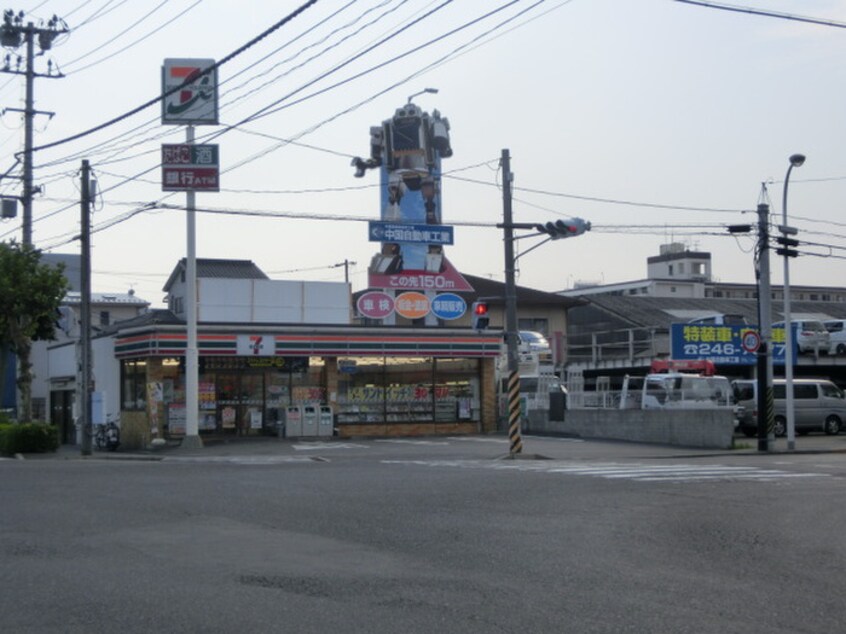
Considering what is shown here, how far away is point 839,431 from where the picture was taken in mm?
41000

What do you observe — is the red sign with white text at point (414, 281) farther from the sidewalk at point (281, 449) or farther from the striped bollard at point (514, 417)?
the striped bollard at point (514, 417)

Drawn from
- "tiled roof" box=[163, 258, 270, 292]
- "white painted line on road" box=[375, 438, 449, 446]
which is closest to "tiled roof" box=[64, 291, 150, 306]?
"tiled roof" box=[163, 258, 270, 292]

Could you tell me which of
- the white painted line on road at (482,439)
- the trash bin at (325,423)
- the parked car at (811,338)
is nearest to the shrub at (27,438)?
the trash bin at (325,423)

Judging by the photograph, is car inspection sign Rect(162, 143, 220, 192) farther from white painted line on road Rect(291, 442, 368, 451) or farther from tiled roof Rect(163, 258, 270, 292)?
tiled roof Rect(163, 258, 270, 292)

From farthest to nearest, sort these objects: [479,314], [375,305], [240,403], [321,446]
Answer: [375,305]
[240,403]
[321,446]
[479,314]

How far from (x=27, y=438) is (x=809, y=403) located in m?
26.7

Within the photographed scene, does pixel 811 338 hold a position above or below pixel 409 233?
below

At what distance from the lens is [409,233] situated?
1683 inches

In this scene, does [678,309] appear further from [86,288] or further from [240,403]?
[86,288]

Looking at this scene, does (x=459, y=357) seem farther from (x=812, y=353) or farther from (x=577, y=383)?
(x=812, y=353)

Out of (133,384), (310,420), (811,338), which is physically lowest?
(310,420)

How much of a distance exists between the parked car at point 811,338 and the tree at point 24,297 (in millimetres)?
31110

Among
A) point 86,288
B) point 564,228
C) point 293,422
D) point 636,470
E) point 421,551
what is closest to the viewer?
point 421,551

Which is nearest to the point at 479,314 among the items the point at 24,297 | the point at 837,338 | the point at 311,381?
the point at 311,381
